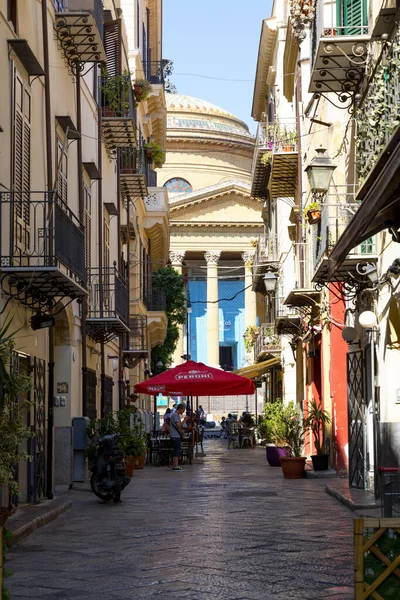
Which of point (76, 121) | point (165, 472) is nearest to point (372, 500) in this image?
point (76, 121)

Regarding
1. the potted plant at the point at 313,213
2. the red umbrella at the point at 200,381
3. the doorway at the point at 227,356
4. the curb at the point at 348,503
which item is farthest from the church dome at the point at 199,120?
the curb at the point at 348,503

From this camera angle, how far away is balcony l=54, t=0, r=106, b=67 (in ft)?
55.2

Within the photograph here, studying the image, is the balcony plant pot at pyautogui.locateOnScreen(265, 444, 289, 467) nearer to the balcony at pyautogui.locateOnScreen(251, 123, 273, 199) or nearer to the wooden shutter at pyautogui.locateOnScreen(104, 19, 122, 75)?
the balcony at pyautogui.locateOnScreen(251, 123, 273, 199)

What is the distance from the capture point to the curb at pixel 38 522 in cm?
1115

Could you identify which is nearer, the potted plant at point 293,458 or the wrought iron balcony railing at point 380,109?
the wrought iron balcony railing at point 380,109

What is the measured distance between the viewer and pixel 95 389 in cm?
2292

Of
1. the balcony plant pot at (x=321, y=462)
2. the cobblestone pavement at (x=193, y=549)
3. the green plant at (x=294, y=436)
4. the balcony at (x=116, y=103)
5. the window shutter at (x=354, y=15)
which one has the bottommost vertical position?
the cobblestone pavement at (x=193, y=549)

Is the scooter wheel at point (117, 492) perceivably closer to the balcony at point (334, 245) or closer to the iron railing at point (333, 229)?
the balcony at point (334, 245)

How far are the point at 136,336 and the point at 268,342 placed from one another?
903 centimetres

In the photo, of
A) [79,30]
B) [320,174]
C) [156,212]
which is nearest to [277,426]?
[320,174]

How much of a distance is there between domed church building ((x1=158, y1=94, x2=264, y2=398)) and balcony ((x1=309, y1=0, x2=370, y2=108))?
50.0 meters

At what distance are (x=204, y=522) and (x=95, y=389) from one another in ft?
33.5

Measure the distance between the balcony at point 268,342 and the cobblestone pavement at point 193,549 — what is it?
2060cm

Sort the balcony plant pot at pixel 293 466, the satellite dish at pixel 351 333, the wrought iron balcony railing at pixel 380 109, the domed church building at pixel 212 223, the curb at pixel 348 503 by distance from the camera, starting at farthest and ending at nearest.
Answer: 1. the domed church building at pixel 212 223
2. the balcony plant pot at pixel 293 466
3. the satellite dish at pixel 351 333
4. the curb at pixel 348 503
5. the wrought iron balcony railing at pixel 380 109
